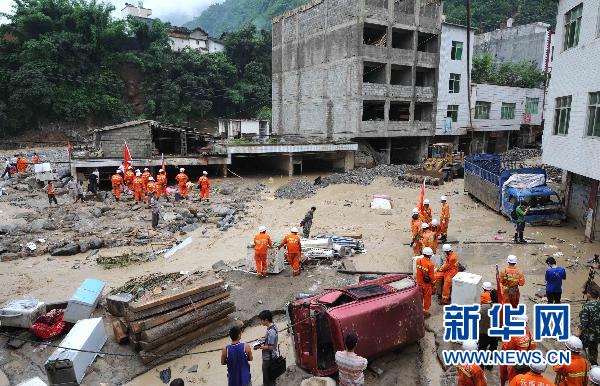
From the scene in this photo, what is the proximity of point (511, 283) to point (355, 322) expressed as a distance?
3582 mm

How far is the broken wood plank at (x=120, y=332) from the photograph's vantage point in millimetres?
→ 7242

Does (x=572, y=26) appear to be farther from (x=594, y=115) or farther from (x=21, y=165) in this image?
(x=21, y=165)

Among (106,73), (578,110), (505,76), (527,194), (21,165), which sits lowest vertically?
(21,165)

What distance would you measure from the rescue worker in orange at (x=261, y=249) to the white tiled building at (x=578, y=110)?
977 centimetres

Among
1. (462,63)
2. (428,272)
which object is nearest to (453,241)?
(428,272)

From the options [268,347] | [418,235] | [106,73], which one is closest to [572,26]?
[418,235]

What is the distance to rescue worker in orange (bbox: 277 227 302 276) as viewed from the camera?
973 cm

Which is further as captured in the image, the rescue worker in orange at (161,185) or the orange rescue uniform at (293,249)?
the rescue worker in orange at (161,185)

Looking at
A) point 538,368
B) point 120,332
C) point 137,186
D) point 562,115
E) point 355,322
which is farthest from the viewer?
point 137,186

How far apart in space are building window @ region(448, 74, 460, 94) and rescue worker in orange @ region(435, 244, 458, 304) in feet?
89.1

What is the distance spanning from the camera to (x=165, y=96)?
46.8m

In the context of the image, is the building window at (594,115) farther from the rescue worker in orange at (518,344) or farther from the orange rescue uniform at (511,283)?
the rescue worker in orange at (518,344)

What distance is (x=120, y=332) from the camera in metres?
7.27

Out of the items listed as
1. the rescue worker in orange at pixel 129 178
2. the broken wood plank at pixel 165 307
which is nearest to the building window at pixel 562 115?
the broken wood plank at pixel 165 307
